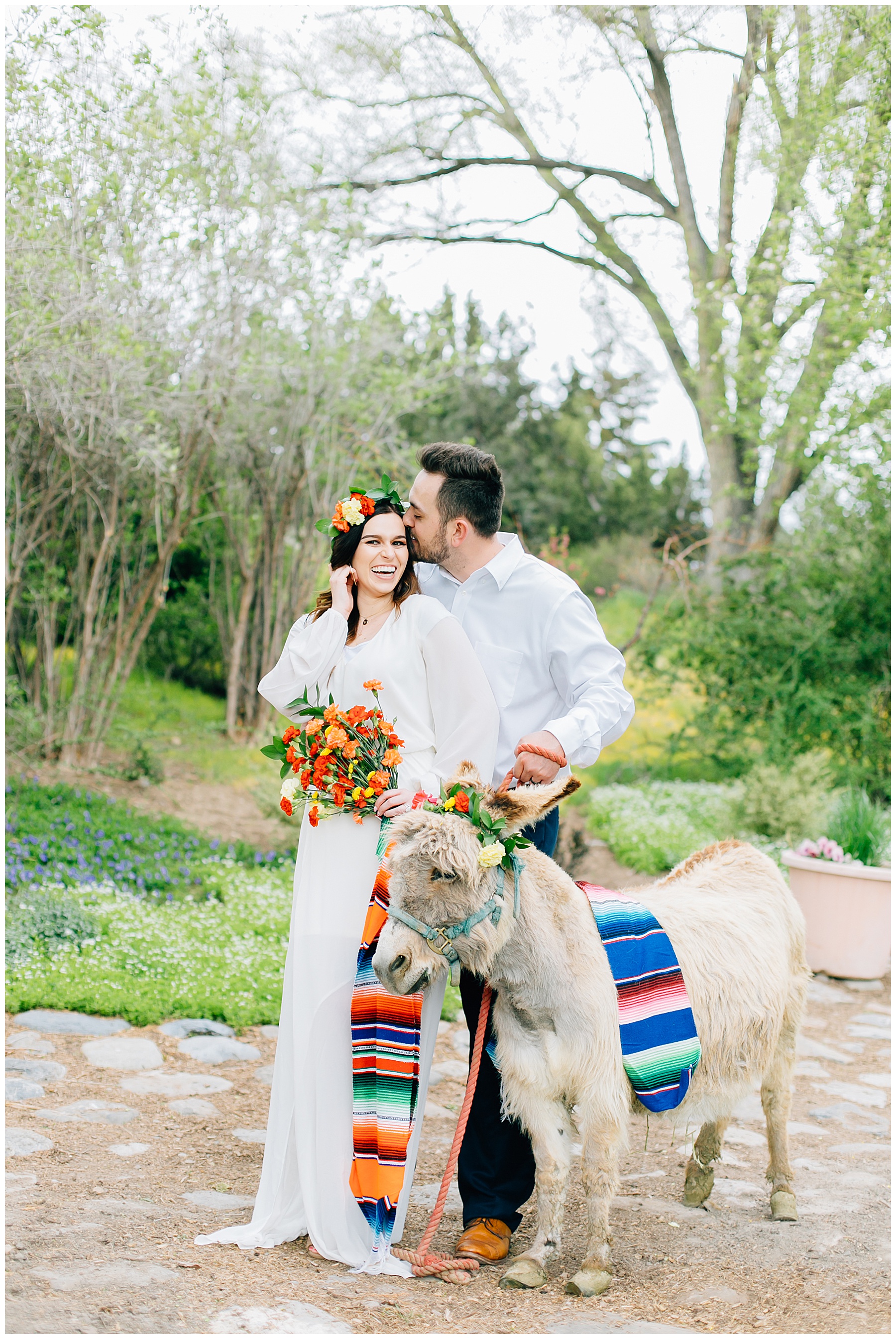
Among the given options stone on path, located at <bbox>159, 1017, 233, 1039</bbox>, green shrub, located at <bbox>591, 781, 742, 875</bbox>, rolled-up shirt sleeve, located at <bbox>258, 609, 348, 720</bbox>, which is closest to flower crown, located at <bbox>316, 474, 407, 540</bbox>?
rolled-up shirt sleeve, located at <bbox>258, 609, 348, 720</bbox>

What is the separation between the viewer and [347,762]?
10.0 ft

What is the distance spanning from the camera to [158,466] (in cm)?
800

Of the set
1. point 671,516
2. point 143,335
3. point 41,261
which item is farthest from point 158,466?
point 671,516

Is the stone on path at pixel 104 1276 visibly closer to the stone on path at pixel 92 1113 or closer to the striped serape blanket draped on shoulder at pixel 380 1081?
the striped serape blanket draped on shoulder at pixel 380 1081

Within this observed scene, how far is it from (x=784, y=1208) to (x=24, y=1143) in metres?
2.61

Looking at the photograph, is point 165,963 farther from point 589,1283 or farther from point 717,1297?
point 717,1297

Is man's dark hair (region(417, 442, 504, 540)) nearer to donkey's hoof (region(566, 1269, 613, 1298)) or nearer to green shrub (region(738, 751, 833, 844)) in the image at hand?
donkey's hoof (region(566, 1269, 613, 1298))

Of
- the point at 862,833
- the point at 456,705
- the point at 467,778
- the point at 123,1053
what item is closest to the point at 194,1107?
the point at 123,1053

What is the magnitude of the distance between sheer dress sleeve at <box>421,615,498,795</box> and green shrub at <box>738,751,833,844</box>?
5958 millimetres

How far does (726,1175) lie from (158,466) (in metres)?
6.26

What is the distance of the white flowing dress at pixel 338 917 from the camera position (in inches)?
119

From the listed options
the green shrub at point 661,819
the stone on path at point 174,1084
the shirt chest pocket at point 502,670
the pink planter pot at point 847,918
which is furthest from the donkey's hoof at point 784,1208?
the green shrub at point 661,819

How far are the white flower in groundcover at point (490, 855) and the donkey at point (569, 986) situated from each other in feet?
0.09

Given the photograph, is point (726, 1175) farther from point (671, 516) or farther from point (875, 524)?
point (671, 516)
